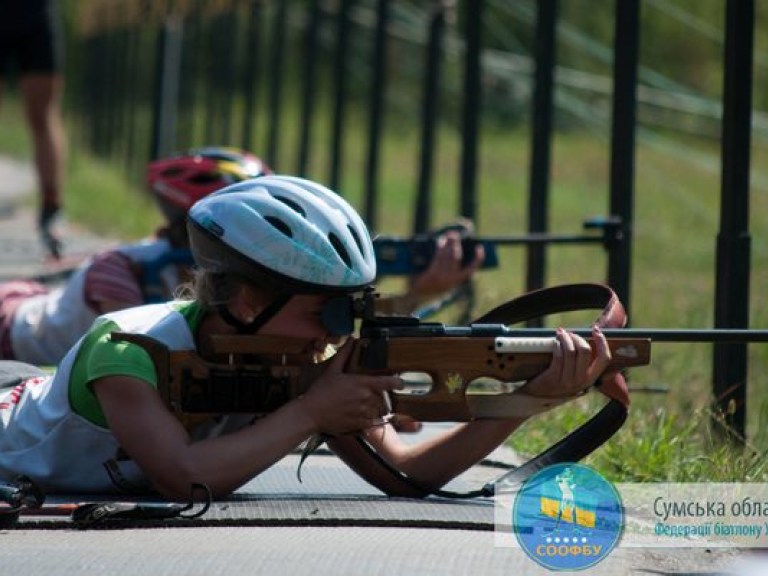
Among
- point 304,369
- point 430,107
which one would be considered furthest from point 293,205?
point 430,107

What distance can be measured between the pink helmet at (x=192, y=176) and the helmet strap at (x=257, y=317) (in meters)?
2.79

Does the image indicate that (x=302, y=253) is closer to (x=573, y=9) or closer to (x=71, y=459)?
(x=71, y=459)

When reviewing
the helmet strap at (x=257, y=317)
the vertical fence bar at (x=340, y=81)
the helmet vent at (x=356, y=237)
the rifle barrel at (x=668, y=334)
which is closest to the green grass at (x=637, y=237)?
the rifle barrel at (x=668, y=334)

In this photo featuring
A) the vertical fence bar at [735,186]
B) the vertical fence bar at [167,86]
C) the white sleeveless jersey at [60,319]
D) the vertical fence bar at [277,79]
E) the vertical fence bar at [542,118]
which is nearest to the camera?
the vertical fence bar at [735,186]

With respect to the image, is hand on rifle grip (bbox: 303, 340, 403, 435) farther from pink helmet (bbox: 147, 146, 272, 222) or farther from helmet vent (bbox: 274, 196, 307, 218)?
pink helmet (bbox: 147, 146, 272, 222)

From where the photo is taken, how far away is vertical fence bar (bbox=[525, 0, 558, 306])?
9750 millimetres

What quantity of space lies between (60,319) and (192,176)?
86 cm

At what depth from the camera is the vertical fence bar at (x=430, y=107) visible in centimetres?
1225

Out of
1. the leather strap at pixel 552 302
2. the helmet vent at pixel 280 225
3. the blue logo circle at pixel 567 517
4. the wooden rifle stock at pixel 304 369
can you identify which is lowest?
the blue logo circle at pixel 567 517

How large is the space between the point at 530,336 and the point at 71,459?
1.27m

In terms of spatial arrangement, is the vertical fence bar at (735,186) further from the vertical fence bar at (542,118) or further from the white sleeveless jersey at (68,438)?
the vertical fence bar at (542,118)

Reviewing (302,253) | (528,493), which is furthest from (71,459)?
(528,493)

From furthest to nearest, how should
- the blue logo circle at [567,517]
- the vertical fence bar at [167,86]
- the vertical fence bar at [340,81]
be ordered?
the vertical fence bar at [167,86], the vertical fence bar at [340,81], the blue logo circle at [567,517]

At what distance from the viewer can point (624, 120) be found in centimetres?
836
